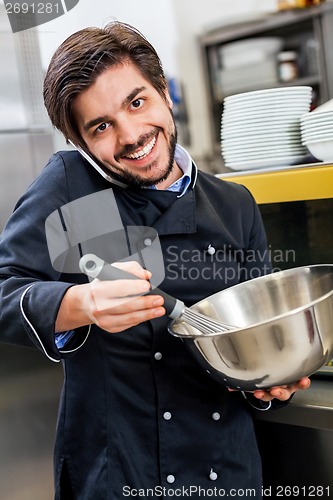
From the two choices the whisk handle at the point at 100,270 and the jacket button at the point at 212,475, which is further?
the jacket button at the point at 212,475

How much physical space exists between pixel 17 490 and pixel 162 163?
1.16m

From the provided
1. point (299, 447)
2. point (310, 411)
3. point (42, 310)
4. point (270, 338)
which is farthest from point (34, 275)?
point (299, 447)

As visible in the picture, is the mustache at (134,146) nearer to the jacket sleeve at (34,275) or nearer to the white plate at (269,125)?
the jacket sleeve at (34,275)

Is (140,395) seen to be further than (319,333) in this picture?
Yes

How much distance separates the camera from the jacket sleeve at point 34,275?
0.81 metres

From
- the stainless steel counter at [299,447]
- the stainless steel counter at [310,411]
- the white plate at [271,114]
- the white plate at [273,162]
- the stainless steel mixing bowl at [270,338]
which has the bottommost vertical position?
the stainless steel counter at [299,447]

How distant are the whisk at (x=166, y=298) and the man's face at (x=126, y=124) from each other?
0.19 metres

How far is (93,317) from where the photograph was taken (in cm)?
76

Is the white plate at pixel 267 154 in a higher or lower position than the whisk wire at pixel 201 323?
higher

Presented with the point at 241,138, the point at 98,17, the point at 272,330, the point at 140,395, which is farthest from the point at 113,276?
the point at 98,17

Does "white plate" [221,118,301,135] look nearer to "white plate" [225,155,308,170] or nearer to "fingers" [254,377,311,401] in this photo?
"white plate" [225,155,308,170]

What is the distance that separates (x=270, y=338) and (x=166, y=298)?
15 centimetres

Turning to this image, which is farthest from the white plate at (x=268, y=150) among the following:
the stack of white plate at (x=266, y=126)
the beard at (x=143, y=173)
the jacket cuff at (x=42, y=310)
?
the jacket cuff at (x=42, y=310)

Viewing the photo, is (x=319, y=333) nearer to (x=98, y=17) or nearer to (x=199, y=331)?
(x=199, y=331)
